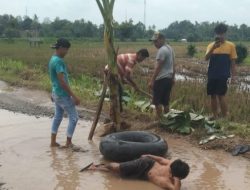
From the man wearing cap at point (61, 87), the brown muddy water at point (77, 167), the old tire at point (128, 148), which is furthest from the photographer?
the man wearing cap at point (61, 87)

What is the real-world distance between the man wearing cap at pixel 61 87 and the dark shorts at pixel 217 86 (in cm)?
306

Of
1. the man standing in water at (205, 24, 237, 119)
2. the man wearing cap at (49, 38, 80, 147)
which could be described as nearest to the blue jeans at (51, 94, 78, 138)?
the man wearing cap at (49, 38, 80, 147)

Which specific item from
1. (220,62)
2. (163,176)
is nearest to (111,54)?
(220,62)

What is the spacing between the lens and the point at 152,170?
6.22 meters

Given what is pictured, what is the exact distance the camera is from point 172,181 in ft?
19.2

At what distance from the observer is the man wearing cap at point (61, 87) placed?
7.51m

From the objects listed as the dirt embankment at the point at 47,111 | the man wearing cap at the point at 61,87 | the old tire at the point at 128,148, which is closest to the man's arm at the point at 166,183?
the old tire at the point at 128,148

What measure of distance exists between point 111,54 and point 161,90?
1256 millimetres

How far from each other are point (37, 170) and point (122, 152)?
1257mm

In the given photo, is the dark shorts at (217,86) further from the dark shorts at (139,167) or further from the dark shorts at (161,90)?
the dark shorts at (139,167)

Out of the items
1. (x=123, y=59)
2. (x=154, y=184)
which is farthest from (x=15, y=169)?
(x=123, y=59)

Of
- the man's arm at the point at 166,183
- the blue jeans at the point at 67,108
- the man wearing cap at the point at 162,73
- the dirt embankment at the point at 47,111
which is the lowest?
the dirt embankment at the point at 47,111

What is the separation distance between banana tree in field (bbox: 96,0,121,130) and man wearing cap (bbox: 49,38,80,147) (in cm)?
115

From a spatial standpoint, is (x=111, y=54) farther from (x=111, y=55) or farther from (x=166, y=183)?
(x=166, y=183)
